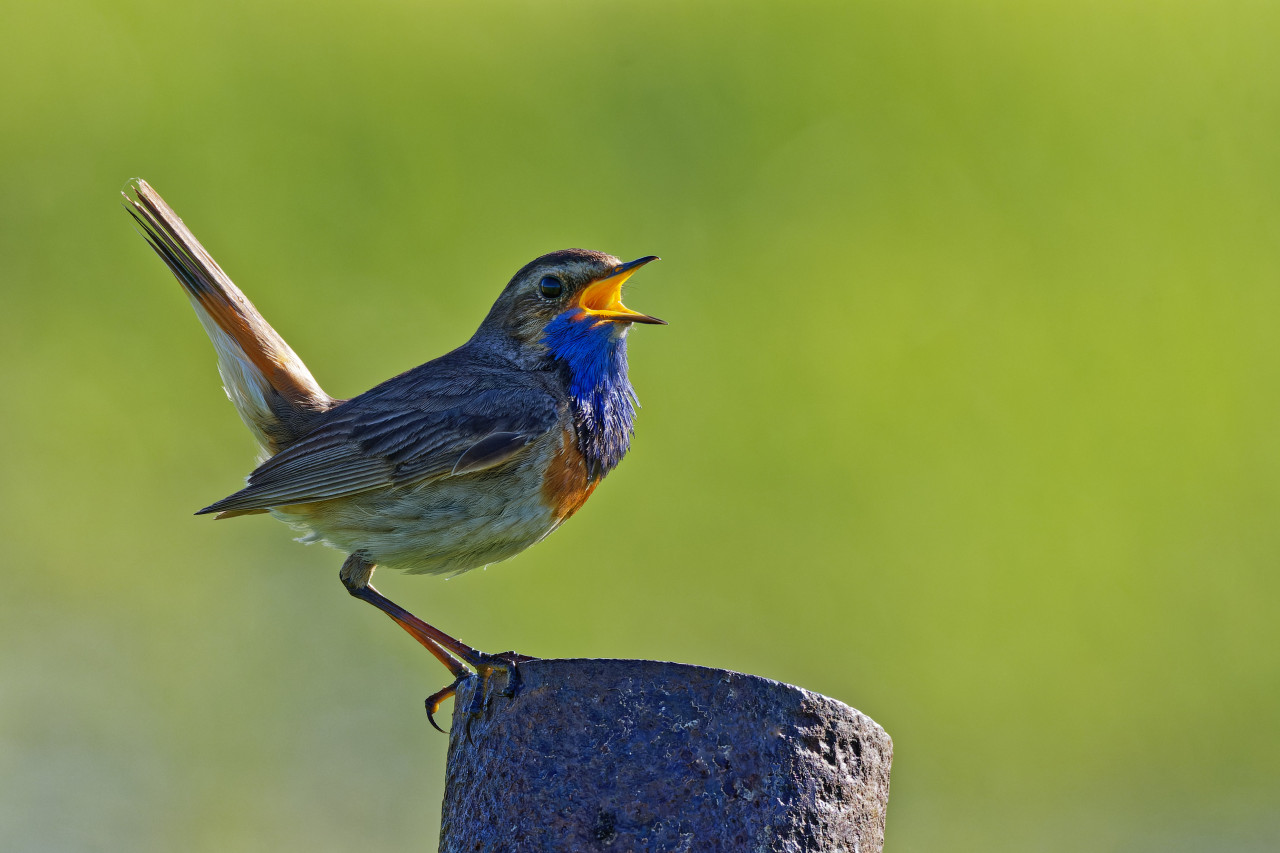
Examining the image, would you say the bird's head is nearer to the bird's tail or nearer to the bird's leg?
the bird's tail

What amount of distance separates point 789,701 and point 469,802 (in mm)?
1030

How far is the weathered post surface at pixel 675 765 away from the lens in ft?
10.0

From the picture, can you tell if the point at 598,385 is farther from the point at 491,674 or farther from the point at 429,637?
the point at 491,674

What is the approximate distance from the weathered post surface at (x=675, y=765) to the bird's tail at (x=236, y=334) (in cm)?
345

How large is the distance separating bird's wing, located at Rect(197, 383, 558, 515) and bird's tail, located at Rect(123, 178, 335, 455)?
45 cm

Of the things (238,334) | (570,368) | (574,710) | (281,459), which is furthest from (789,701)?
(238,334)

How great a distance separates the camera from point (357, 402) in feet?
20.0

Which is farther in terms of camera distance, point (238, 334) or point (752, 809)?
point (238, 334)

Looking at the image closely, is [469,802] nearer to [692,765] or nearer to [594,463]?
[692,765]

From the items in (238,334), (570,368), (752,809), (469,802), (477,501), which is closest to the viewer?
(752,809)

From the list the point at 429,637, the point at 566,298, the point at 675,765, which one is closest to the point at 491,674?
the point at 675,765

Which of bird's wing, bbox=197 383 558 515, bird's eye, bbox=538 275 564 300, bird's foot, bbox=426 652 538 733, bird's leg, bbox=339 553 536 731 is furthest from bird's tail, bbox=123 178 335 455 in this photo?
bird's foot, bbox=426 652 538 733

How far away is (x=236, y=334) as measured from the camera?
245 inches

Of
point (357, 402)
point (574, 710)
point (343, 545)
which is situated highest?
point (357, 402)
